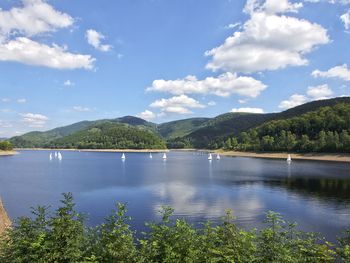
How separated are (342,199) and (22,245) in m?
62.7

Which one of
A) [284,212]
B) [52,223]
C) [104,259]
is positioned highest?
[52,223]

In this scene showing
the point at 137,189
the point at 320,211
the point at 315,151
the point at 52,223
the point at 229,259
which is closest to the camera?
the point at 229,259

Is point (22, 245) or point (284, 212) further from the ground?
point (22, 245)

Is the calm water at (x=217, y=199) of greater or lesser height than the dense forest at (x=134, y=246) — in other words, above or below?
below

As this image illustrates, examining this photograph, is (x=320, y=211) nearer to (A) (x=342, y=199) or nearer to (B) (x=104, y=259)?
(A) (x=342, y=199)

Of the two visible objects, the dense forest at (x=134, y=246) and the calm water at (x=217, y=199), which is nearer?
the dense forest at (x=134, y=246)

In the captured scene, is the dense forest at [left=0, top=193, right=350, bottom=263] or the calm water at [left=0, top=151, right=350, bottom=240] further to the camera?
the calm water at [left=0, top=151, right=350, bottom=240]

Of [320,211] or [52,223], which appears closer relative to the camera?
[52,223]

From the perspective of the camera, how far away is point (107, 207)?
189ft

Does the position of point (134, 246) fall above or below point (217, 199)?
above

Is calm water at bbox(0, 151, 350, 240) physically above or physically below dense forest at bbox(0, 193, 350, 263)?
below

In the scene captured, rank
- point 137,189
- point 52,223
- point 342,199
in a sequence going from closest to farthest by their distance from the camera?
1. point 52,223
2. point 342,199
3. point 137,189

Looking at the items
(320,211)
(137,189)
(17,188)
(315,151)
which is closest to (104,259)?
(320,211)

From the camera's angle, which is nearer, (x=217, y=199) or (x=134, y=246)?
(x=134, y=246)
